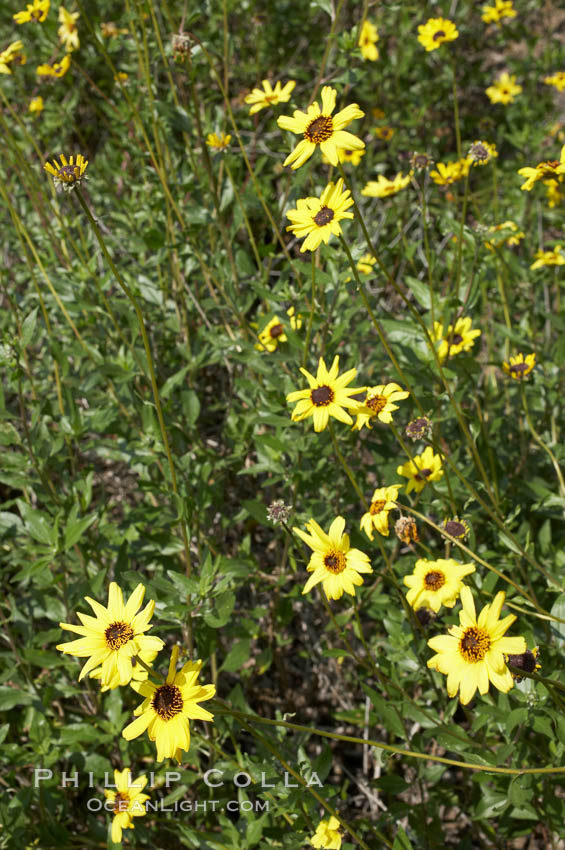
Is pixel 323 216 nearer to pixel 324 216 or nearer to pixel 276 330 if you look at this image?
pixel 324 216

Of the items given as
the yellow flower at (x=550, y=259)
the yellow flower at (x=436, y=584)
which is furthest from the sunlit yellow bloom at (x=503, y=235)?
the yellow flower at (x=436, y=584)

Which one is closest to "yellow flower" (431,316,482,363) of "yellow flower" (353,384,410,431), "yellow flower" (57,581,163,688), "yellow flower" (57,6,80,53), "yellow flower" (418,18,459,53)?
"yellow flower" (353,384,410,431)

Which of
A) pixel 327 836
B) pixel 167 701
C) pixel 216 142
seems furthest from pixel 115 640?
pixel 216 142

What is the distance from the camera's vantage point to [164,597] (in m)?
2.00

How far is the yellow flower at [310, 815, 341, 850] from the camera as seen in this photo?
1.59 metres

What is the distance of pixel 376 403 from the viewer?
173cm

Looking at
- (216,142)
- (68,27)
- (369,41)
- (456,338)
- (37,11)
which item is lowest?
(456,338)

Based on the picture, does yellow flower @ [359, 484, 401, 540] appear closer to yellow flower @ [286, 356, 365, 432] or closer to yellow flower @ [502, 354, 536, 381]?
yellow flower @ [286, 356, 365, 432]

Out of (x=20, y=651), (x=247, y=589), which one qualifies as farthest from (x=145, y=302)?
(x=20, y=651)

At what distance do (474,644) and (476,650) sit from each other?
0.04 ft

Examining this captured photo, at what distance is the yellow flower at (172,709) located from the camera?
3.95 ft

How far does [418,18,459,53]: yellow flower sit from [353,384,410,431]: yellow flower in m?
1.69

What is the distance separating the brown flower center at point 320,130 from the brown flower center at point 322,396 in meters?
0.58

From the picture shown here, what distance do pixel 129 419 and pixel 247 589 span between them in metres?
0.88
